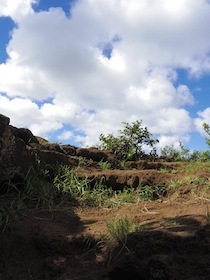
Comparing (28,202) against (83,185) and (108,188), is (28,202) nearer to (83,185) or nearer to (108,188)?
(83,185)

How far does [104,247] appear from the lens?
132 inches

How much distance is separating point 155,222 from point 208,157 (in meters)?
5.15

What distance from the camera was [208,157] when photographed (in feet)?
27.9

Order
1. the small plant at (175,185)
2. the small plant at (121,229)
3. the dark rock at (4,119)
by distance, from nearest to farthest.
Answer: the small plant at (121,229) < the dark rock at (4,119) < the small plant at (175,185)

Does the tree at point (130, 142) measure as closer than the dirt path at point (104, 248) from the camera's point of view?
No

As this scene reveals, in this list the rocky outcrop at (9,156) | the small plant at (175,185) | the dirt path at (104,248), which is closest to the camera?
the dirt path at (104,248)

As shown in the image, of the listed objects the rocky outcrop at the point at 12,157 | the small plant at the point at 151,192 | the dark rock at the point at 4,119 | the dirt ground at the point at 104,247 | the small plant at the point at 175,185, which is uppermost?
the dark rock at the point at 4,119

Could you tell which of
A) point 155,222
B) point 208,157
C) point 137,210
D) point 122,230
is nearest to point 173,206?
point 137,210

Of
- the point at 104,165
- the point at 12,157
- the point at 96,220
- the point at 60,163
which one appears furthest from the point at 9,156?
the point at 104,165

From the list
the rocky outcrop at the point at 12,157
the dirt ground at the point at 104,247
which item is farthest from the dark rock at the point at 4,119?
the dirt ground at the point at 104,247

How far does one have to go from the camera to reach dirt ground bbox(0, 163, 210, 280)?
9.57 ft

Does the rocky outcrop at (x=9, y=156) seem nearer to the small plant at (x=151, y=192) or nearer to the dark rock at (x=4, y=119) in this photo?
the dark rock at (x=4, y=119)

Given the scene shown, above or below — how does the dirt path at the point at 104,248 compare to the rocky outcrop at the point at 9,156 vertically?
below

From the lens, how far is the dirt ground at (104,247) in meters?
2.92
